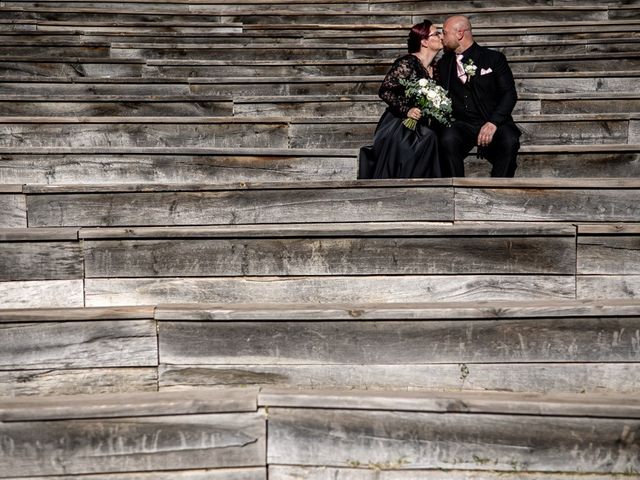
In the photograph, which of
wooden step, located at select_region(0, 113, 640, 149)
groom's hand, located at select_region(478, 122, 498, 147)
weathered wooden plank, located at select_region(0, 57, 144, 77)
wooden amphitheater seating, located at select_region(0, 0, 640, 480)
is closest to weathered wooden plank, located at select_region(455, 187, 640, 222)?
wooden amphitheater seating, located at select_region(0, 0, 640, 480)

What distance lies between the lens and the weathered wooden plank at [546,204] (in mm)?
3562

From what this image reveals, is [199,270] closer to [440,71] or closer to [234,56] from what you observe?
[440,71]

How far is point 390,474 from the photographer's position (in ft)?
8.60

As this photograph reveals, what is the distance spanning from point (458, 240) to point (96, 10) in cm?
444

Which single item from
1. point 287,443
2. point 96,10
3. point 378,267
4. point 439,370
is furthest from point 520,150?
point 96,10

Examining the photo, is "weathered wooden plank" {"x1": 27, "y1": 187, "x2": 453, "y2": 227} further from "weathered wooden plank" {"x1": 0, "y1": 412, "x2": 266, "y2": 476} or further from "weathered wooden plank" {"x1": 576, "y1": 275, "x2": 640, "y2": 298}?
"weathered wooden plank" {"x1": 0, "y1": 412, "x2": 266, "y2": 476}

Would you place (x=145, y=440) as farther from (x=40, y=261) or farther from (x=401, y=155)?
(x=401, y=155)

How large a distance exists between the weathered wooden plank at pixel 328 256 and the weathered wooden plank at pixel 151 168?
85 centimetres

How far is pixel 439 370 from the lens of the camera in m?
2.93

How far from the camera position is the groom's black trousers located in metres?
4.02

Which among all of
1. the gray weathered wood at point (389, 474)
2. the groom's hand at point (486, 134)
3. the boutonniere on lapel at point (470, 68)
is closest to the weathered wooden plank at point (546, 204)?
the groom's hand at point (486, 134)

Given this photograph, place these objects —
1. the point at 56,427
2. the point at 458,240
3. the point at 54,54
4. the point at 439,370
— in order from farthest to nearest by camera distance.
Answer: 1. the point at 54,54
2. the point at 458,240
3. the point at 439,370
4. the point at 56,427

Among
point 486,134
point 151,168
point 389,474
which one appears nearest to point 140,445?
point 389,474

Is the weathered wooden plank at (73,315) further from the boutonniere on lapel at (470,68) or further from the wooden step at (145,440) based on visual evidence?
the boutonniere on lapel at (470,68)
